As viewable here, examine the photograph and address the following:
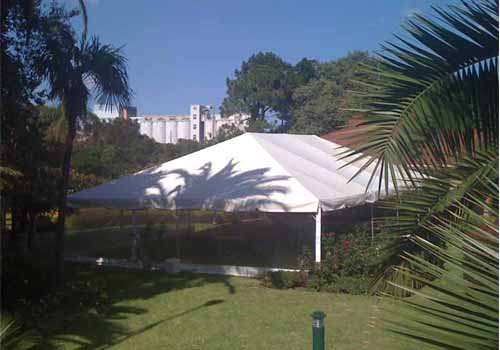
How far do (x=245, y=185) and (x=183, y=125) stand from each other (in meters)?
73.9

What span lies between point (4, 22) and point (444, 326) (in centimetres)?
1075

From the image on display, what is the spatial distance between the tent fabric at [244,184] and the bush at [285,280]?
4.67 feet

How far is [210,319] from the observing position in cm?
968

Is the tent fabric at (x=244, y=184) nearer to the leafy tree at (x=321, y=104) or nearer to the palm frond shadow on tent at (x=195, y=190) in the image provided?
the palm frond shadow on tent at (x=195, y=190)

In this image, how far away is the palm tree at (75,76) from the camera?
1160cm

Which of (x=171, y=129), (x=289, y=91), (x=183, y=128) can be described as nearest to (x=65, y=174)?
(x=289, y=91)

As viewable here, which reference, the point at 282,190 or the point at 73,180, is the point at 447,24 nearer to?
the point at 282,190

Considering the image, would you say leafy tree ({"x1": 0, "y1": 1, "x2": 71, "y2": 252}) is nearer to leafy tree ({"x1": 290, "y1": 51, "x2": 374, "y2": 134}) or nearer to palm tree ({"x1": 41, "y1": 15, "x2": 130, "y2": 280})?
palm tree ({"x1": 41, "y1": 15, "x2": 130, "y2": 280})

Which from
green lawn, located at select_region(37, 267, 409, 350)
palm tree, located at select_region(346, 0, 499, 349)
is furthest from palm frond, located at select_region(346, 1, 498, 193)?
green lawn, located at select_region(37, 267, 409, 350)

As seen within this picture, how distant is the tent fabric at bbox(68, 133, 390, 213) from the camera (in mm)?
13633

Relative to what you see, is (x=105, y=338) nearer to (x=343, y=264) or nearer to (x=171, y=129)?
(x=343, y=264)

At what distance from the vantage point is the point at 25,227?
1709cm

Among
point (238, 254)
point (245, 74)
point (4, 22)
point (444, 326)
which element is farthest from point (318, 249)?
point (245, 74)

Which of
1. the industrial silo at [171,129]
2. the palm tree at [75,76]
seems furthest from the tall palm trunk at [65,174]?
the industrial silo at [171,129]
